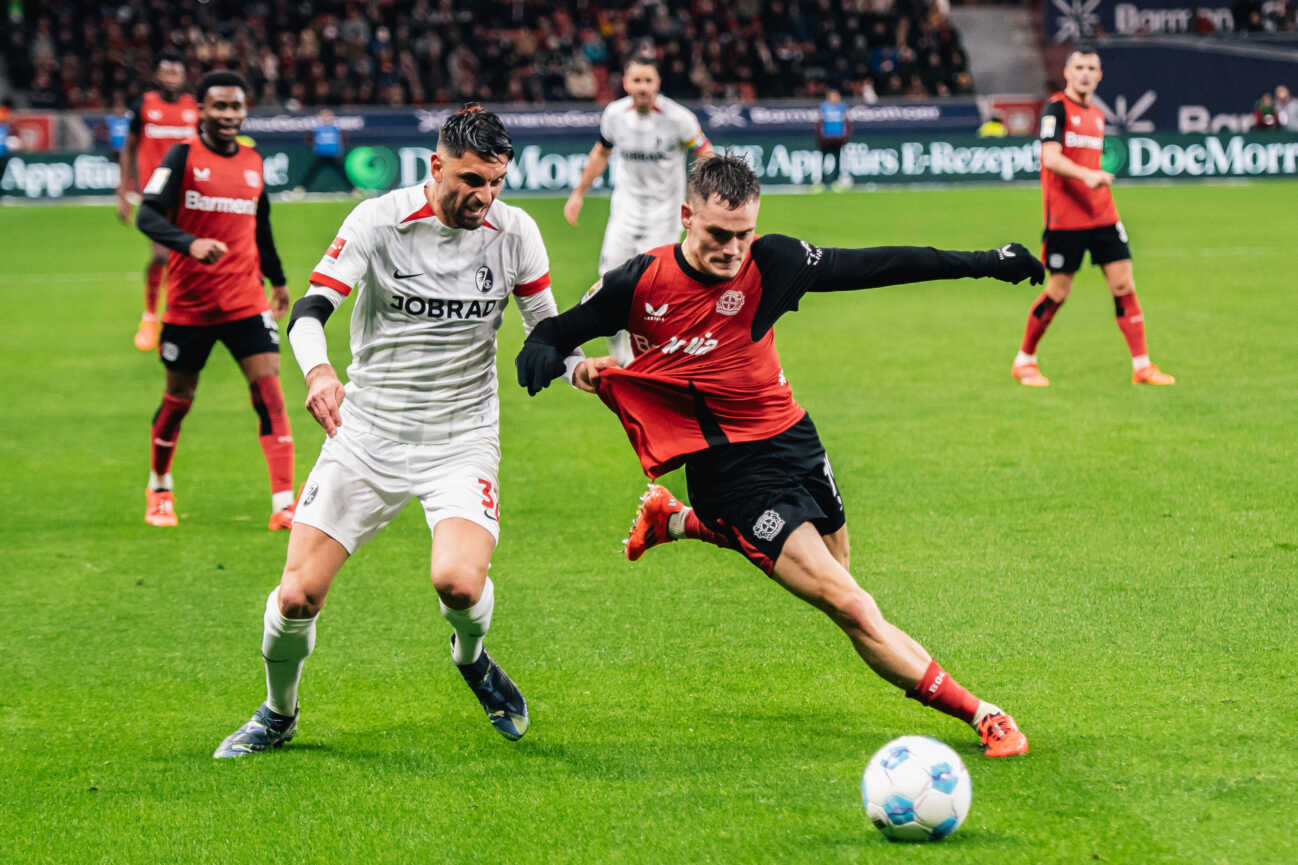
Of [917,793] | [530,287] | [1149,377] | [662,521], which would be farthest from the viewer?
[1149,377]

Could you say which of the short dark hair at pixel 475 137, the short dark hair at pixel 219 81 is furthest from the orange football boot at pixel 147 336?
the short dark hair at pixel 475 137

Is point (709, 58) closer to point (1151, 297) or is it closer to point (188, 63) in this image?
point (188, 63)

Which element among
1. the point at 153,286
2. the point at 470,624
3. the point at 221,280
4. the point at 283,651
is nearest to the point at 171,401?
the point at 221,280

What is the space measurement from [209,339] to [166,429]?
23.7 inches

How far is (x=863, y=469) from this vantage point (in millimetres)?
9250

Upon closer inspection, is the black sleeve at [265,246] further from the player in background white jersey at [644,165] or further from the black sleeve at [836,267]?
the black sleeve at [836,267]

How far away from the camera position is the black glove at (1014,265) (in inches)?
193

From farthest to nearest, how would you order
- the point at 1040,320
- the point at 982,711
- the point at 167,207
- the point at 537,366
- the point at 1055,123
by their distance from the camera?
the point at 1040,320
the point at 1055,123
the point at 167,207
the point at 982,711
the point at 537,366

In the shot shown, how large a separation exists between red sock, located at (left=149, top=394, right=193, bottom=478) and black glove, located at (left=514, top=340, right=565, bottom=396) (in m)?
4.13

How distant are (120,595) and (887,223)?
17.0 meters

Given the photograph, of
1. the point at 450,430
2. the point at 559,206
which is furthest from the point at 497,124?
the point at 559,206

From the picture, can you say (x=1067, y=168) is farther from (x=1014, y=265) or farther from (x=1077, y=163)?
(x=1014, y=265)

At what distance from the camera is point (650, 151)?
11.8m

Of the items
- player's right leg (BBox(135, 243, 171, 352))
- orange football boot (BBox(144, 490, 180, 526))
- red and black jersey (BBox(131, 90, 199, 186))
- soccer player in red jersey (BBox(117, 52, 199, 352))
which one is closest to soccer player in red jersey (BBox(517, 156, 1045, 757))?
orange football boot (BBox(144, 490, 180, 526))
